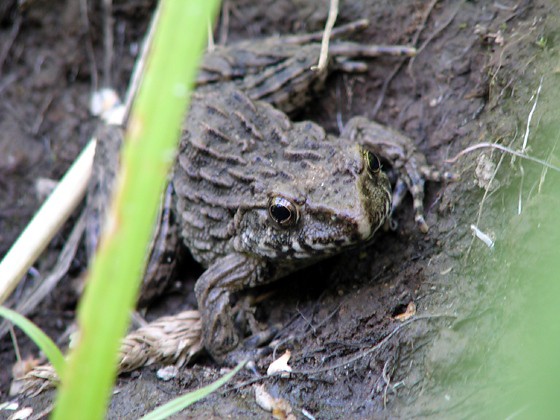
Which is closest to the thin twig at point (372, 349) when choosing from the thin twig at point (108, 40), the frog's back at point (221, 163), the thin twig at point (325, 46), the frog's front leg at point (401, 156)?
the frog's front leg at point (401, 156)

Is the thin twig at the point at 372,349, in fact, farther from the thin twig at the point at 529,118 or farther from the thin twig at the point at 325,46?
the thin twig at the point at 325,46

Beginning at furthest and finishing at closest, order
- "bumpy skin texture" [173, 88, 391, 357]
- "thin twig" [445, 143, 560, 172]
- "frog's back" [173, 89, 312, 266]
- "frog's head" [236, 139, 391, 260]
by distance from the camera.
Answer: "frog's back" [173, 89, 312, 266] < "bumpy skin texture" [173, 88, 391, 357] < "frog's head" [236, 139, 391, 260] < "thin twig" [445, 143, 560, 172]

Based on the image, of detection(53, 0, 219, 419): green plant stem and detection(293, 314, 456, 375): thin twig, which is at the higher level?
detection(53, 0, 219, 419): green plant stem

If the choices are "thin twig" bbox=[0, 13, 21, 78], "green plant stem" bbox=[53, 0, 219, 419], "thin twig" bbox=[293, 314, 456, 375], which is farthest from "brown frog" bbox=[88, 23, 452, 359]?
"thin twig" bbox=[0, 13, 21, 78]

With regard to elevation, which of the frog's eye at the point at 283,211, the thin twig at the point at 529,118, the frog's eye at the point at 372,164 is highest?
the thin twig at the point at 529,118

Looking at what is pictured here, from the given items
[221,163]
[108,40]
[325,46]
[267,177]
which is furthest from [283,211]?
[108,40]

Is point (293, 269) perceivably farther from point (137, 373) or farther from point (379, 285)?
point (137, 373)

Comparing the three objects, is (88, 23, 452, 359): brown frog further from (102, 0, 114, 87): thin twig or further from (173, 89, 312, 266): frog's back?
(102, 0, 114, 87): thin twig
